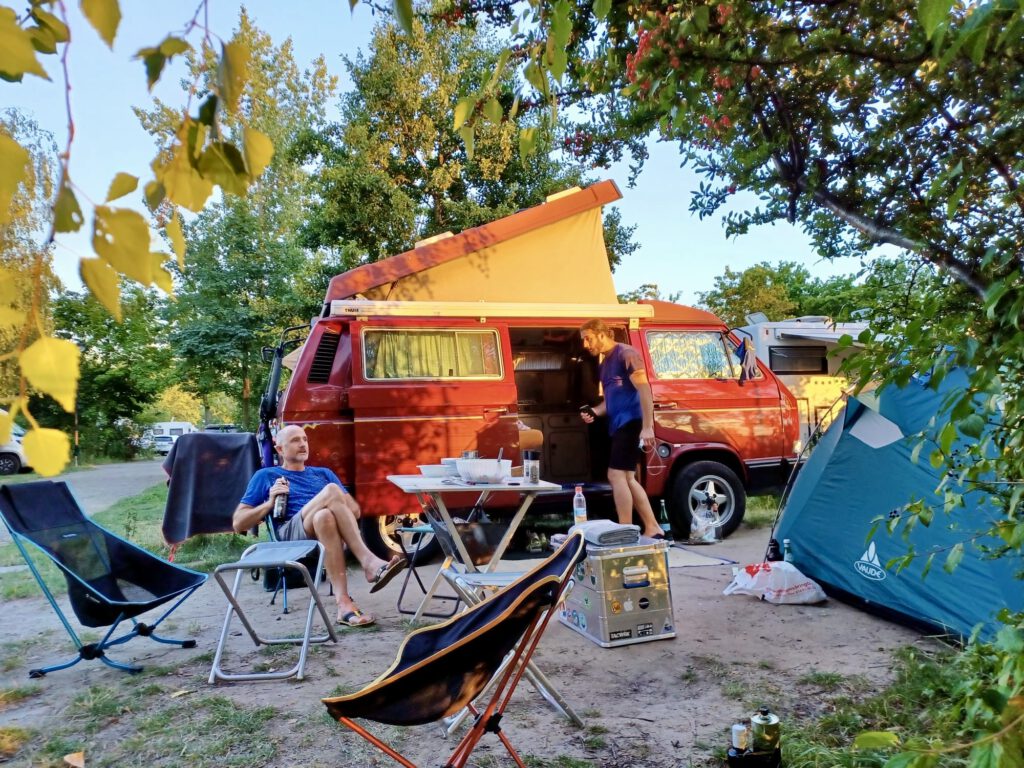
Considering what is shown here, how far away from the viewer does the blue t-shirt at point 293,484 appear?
15.0ft

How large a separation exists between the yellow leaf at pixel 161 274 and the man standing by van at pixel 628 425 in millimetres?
5154

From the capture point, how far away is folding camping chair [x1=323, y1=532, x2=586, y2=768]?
203 centimetres

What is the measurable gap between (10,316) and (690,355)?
6.45 m

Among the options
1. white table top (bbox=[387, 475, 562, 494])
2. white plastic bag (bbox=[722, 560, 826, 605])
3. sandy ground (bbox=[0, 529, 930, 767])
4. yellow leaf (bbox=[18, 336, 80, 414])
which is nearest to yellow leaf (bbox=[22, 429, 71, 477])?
yellow leaf (bbox=[18, 336, 80, 414])

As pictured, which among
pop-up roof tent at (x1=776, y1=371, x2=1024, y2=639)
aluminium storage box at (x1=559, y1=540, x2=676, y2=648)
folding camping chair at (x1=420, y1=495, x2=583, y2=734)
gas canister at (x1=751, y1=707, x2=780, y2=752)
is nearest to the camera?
gas canister at (x1=751, y1=707, x2=780, y2=752)

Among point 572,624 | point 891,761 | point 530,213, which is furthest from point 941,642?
point 530,213

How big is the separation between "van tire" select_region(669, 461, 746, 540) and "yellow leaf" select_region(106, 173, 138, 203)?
6075 mm

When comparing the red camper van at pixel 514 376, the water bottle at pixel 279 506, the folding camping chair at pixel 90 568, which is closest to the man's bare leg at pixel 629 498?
the red camper van at pixel 514 376

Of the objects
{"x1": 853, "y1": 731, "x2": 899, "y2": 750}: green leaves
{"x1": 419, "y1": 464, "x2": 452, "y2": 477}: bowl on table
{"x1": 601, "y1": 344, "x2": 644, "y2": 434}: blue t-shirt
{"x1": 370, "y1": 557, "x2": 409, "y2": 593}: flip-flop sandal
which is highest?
{"x1": 601, "y1": 344, "x2": 644, "y2": 434}: blue t-shirt

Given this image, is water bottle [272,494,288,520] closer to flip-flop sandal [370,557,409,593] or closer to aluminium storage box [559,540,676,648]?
flip-flop sandal [370,557,409,593]

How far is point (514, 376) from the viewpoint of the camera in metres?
6.40

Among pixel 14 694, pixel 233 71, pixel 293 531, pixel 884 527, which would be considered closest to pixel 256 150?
pixel 233 71

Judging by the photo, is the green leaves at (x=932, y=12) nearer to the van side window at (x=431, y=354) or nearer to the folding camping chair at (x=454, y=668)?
the folding camping chair at (x=454, y=668)

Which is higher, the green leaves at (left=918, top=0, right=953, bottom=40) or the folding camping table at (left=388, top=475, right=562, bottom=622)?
the green leaves at (left=918, top=0, right=953, bottom=40)
